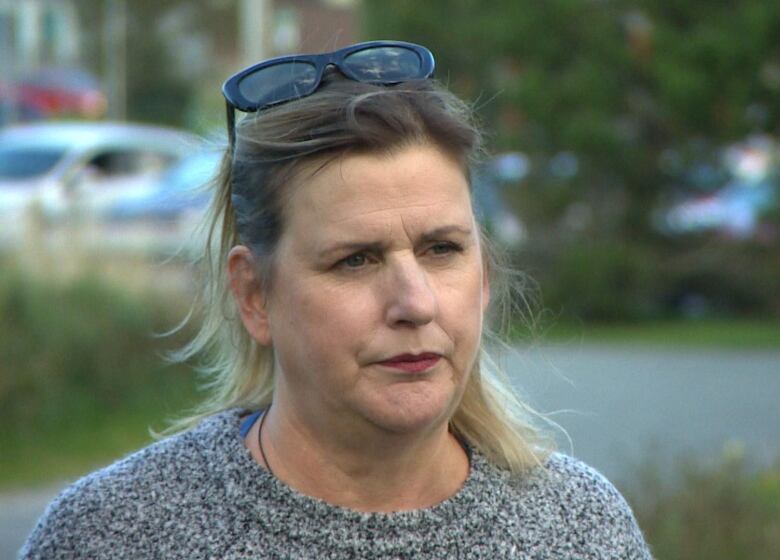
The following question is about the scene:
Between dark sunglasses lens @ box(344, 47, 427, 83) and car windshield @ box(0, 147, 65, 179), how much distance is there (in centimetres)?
1743

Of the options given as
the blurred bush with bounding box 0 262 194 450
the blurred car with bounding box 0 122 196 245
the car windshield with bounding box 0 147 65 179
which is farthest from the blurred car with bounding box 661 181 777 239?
the car windshield with bounding box 0 147 65 179

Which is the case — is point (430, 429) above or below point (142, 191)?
above

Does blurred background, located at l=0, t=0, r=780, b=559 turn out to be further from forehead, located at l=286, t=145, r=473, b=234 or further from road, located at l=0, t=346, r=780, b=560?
forehead, located at l=286, t=145, r=473, b=234

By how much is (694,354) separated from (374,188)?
1118 cm

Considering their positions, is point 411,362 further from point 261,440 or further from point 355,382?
point 261,440

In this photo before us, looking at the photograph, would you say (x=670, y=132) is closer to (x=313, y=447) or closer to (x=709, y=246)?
(x=709, y=246)

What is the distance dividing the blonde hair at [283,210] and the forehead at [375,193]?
0.07 feet

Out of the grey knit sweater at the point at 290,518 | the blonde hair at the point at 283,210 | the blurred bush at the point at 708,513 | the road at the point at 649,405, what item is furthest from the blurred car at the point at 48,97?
the grey knit sweater at the point at 290,518

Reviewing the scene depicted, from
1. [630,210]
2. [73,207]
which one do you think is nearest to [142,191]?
[630,210]

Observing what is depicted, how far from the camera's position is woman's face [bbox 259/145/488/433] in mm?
2260

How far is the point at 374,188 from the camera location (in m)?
2.31

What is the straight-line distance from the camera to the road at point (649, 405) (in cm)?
741

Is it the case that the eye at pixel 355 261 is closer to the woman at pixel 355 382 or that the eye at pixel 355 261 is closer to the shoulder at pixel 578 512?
the woman at pixel 355 382

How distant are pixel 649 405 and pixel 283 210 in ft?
26.7
